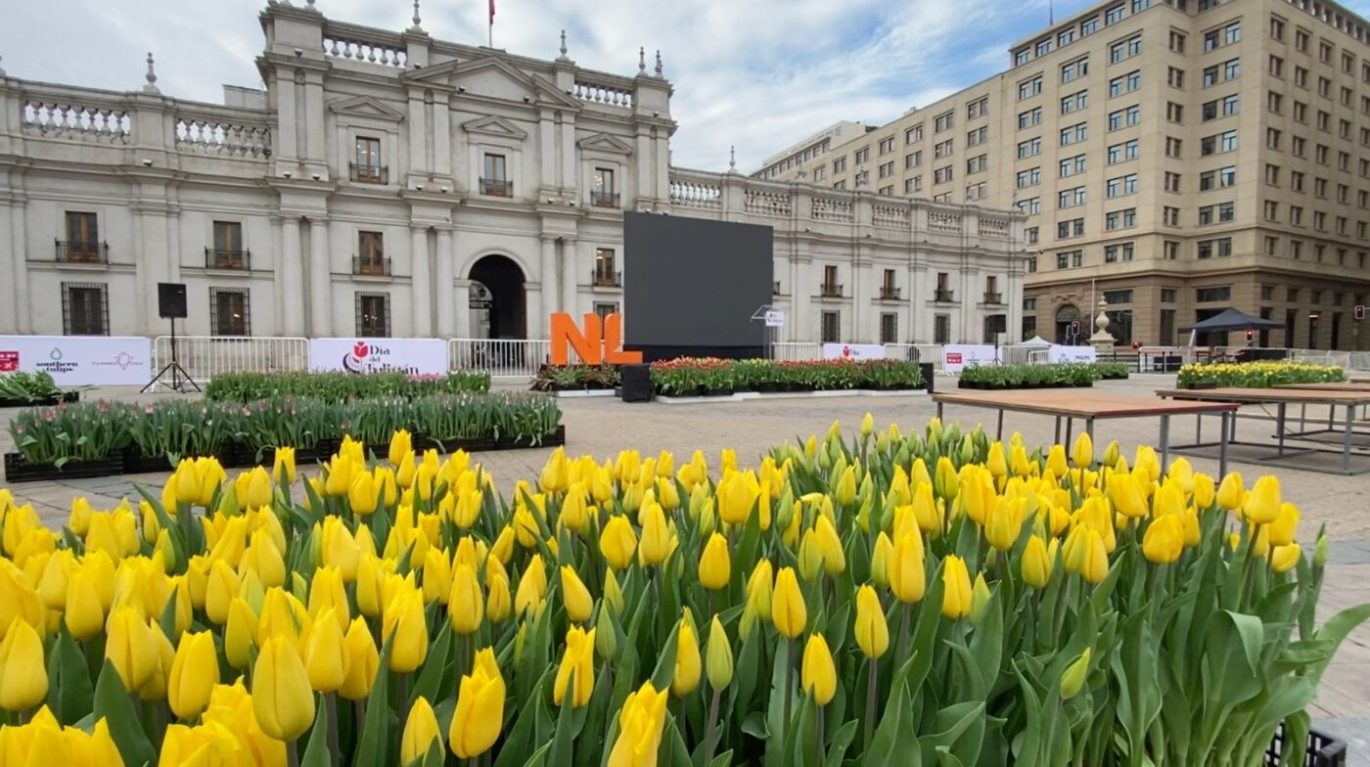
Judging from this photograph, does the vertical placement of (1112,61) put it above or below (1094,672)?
above

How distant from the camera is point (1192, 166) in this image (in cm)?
5709

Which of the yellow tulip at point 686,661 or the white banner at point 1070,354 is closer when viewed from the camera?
the yellow tulip at point 686,661

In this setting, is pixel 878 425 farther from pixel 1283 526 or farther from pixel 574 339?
pixel 574 339

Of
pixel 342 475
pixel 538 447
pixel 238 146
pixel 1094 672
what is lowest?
pixel 538 447

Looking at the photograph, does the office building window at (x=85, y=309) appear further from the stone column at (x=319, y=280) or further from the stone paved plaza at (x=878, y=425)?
the stone paved plaza at (x=878, y=425)

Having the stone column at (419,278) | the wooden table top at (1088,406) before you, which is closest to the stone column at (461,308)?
the stone column at (419,278)

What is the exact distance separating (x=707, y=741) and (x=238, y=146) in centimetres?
3541

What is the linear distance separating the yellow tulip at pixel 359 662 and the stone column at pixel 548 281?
32.4m

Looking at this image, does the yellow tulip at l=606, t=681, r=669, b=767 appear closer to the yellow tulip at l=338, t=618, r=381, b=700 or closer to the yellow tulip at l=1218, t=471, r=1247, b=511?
the yellow tulip at l=338, t=618, r=381, b=700

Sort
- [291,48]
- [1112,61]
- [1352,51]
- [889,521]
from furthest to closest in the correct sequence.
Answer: [1352,51] < [1112,61] < [291,48] < [889,521]

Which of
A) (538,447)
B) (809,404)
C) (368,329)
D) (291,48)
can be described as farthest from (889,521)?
(291,48)

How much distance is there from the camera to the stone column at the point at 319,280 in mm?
29062

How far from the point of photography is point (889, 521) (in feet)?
5.75

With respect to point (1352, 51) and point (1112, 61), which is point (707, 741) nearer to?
point (1112, 61)
